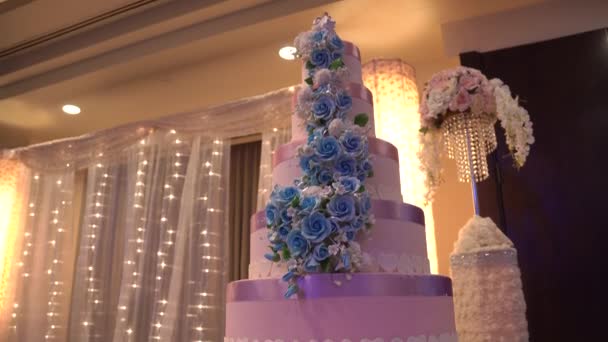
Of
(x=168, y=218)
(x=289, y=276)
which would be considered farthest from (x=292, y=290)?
(x=168, y=218)

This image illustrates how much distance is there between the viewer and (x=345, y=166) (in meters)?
1.41

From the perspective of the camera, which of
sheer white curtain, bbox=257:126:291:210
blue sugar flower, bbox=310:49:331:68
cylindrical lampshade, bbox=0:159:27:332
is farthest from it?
cylindrical lampshade, bbox=0:159:27:332

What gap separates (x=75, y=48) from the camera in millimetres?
3627

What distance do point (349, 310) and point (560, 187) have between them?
1.84 metres

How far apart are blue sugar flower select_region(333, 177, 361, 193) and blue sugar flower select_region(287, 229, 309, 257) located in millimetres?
165

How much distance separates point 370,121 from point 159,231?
246cm

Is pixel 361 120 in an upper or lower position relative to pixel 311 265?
upper

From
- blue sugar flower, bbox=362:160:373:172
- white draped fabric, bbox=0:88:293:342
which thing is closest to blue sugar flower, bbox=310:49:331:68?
blue sugar flower, bbox=362:160:373:172

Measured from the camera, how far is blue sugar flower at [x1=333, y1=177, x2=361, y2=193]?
4.37 feet

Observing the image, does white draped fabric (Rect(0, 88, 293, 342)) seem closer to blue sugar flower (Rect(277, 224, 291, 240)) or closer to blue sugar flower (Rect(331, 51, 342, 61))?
blue sugar flower (Rect(331, 51, 342, 61))

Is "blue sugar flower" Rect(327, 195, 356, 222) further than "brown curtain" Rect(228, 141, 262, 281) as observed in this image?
No

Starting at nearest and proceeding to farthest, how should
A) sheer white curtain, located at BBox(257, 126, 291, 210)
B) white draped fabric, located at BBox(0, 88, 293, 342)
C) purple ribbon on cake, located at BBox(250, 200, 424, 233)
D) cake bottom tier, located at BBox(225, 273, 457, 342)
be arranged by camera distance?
cake bottom tier, located at BBox(225, 273, 457, 342) < purple ribbon on cake, located at BBox(250, 200, 424, 233) < sheer white curtain, located at BBox(257, 126, 291, 210) < white draped fabric, located at BBox(0, 88, 293, 342)

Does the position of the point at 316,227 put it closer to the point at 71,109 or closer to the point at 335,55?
the point at 335,55

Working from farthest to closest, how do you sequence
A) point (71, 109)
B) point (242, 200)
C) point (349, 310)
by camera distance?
point (242, 200)
point (71, 109)
point (349, 310)
